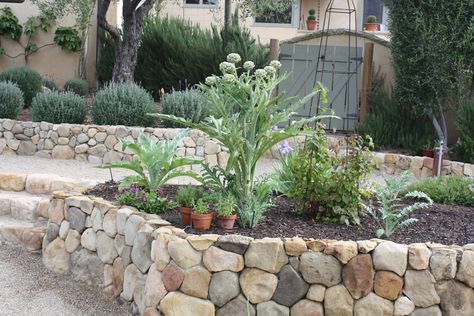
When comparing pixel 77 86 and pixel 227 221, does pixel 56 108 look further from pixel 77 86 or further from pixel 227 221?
pixel 227 221

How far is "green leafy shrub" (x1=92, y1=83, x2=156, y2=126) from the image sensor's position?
9.46 m

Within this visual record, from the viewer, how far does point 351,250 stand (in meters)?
4.22

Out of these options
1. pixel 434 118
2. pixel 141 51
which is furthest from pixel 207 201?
pixel 141 51

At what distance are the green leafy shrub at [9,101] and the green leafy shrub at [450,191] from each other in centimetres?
613

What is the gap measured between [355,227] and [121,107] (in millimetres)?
5276

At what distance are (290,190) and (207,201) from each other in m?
0.66

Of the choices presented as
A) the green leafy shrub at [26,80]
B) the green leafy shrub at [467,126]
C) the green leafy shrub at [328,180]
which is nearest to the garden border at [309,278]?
the green leafy shrub at [328,180]

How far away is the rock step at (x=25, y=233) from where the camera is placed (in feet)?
19.2

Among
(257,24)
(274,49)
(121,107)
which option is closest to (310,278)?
(121,107)

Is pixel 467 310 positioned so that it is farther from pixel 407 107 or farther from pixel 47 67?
pixel 47 67

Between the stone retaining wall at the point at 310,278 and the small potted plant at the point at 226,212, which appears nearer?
the stone retaining wall at the point at 310,278

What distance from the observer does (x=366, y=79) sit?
11.2m

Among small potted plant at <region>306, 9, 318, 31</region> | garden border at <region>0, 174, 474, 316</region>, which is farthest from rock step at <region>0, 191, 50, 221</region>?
small potted plant at <region>306, 9, 318, 31</region>

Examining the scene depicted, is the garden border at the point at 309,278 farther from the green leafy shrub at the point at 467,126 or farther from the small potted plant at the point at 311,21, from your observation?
the small potted plant at the point at 311,21
